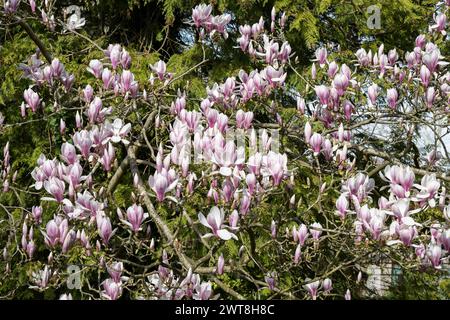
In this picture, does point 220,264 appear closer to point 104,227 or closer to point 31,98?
point 104,227

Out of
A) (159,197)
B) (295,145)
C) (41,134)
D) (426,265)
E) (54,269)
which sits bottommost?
(41,134)

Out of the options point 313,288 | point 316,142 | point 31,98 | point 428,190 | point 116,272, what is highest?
point 428,190

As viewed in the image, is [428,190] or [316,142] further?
[316,142]

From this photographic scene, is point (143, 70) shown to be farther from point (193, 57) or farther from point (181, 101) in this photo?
point (181, 101)

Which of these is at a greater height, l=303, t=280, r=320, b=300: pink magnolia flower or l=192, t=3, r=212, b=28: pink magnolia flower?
l=192, t=3, r=212, b=28: pink magnolia flower

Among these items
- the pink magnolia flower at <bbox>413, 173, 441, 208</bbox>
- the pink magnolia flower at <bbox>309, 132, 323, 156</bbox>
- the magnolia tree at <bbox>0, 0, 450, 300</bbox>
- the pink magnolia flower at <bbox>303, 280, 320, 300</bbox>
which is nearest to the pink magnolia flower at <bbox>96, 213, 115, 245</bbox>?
the magnolia tree at <bbox>0, 0, 450, 300</bbox>

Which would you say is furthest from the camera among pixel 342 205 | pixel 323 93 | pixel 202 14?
pixel 202 14

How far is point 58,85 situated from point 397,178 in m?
1.88

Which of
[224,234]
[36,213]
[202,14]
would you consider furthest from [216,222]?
[202,14]

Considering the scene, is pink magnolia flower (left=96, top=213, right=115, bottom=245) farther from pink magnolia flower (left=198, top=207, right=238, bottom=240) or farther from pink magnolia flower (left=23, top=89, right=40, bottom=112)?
pink magnolia flower (left=23, top=89, right=40, bottom=112)

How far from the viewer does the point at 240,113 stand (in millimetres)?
2395

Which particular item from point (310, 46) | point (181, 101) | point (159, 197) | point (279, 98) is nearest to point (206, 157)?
point (159, 197)

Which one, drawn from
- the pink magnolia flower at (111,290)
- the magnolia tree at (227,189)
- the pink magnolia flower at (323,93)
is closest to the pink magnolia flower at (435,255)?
the magnolia tree at (227,189)

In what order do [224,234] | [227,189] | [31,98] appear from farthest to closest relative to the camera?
1. [31,98]
2. [227,189]
3. [224,234]
